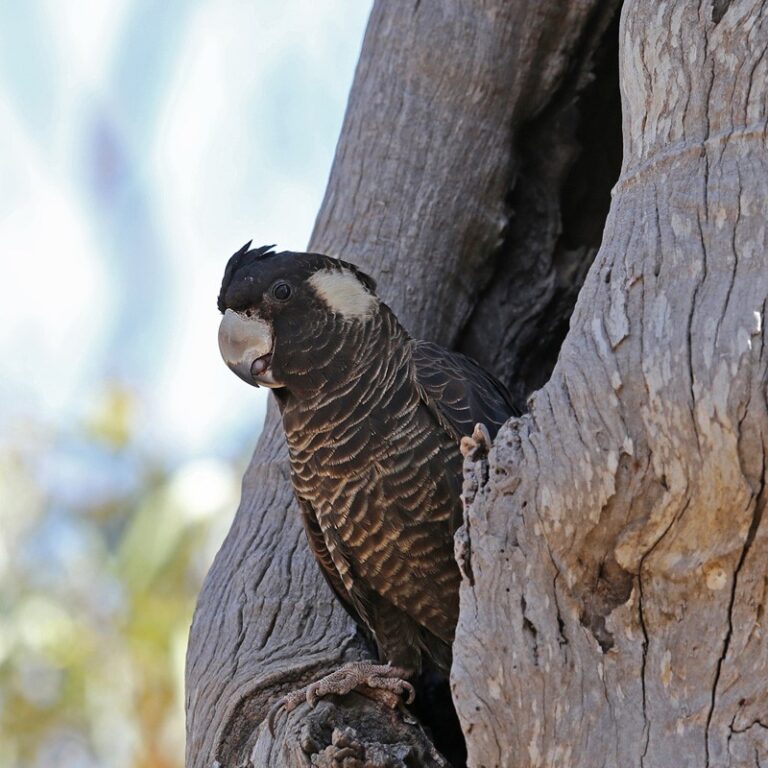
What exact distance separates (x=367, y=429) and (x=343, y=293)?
52 centimetres

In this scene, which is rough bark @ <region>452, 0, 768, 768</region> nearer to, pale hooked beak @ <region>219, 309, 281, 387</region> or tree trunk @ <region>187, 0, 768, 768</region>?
tree trunk @ <region>187, 0, 768, 768</region>

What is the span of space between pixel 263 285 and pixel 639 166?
1.44 metres

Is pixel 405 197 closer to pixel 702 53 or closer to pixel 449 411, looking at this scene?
A: pixel 449 411

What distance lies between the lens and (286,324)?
3621 millimetres

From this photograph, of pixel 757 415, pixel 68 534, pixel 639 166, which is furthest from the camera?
pixel 68 534

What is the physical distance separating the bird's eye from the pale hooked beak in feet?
0.33

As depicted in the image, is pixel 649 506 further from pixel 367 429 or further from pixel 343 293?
pixel 343 293

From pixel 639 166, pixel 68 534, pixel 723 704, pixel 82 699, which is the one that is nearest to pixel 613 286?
pixel 639 166

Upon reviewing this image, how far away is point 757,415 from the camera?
7.14 ft

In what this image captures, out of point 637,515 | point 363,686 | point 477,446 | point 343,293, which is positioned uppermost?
point 343,293

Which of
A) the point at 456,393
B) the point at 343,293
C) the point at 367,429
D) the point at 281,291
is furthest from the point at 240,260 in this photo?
the point at 456,393

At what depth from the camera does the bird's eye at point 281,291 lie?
3.63 meters

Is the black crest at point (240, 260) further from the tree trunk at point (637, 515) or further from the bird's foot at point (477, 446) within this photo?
the bird's foot at point (477, 446)

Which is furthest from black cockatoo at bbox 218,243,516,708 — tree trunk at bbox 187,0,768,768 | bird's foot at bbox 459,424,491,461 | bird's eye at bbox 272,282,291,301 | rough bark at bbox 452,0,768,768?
rough bark at bbox 452,0,768,768
